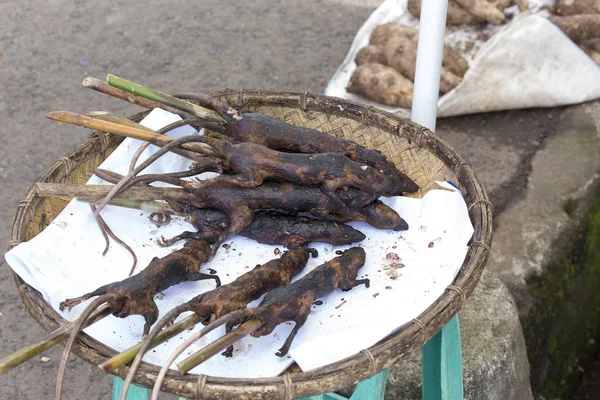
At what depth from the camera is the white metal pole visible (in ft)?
8.00

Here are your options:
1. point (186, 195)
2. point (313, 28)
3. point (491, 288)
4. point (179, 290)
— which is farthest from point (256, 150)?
point (313, 28)

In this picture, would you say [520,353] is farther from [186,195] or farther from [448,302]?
[186,195]

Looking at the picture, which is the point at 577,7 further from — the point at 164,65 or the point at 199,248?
the point at 199,248

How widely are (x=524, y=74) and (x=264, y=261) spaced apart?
260 centimetres

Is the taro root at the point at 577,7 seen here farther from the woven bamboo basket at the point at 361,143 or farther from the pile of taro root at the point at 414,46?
the woven bamboo basket at the point at 361,143

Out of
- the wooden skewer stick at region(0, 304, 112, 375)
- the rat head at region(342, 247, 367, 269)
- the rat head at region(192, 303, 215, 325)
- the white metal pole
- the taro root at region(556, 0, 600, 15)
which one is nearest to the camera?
the wooden skewer stick at region(0, 304, 112, 375)

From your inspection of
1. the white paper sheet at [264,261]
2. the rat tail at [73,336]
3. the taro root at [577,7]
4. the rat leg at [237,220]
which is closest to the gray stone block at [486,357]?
the white paper sheet at [264,261]

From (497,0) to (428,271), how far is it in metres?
2.98

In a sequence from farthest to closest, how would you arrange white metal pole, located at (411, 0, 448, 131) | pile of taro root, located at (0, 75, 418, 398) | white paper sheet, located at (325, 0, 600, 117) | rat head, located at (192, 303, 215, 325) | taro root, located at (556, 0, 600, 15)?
taro root, located at (556, 0, 600, 15) < white paper sheet, located at (325, 0, 600, 117) < white metal pole, located at (411, 0, 448, 131) < pile of taro root, located at (0, 75, 418, 398) < rat head, located at (192, 303, 215, 325)

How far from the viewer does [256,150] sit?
6.96 ft

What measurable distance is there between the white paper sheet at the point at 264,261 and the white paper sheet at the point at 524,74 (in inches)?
77.0

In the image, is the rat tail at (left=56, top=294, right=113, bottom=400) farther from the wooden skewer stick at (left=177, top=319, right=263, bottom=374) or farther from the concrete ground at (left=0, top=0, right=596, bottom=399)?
the concrete ground at (left=0, top=0, right=596, bottom=399)

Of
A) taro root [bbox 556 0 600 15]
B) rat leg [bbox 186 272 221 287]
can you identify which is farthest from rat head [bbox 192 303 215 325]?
taro root [bbox 556 0 600 15]

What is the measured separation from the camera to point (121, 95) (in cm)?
222
